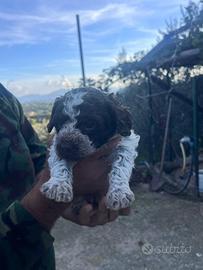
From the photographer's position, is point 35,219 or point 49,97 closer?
point 35,219

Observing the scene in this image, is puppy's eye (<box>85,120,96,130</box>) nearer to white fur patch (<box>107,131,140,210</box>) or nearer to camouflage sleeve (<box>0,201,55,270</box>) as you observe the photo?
white fur patch (<box>107,131,140,210</box>)

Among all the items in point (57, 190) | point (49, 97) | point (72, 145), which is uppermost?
point (72, 145)

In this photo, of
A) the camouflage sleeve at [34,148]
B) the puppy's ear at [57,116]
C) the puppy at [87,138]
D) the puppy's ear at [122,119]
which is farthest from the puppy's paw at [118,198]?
the camouflage sleeve at [34,148]

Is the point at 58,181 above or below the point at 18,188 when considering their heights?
above

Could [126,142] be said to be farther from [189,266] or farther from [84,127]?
[189,266]

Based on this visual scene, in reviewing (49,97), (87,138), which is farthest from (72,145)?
(49,97)

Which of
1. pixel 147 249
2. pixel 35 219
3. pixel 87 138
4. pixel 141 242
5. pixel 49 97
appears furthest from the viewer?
pixel 49 97

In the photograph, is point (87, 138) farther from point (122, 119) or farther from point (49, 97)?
point (49, 97)

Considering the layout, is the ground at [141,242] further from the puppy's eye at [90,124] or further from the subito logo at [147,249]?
the puppy's eye at [90,124]

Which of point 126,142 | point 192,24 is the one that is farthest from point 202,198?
point 126,142
